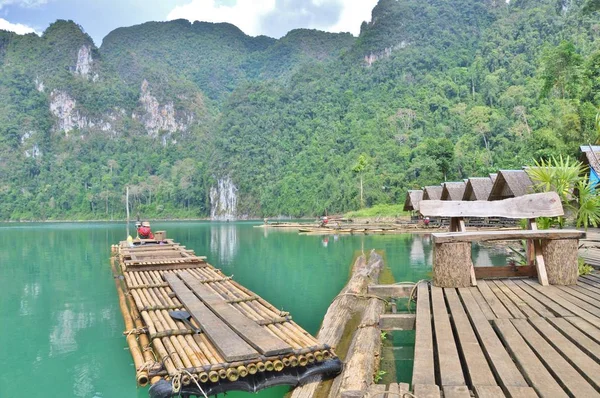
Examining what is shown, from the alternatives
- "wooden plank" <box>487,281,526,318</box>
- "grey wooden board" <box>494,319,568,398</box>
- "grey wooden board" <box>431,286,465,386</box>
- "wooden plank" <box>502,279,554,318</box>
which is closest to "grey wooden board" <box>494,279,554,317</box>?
"wooden plank" <box>502,279,554,318</box>

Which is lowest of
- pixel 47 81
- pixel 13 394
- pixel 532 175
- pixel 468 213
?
pixel 13 394

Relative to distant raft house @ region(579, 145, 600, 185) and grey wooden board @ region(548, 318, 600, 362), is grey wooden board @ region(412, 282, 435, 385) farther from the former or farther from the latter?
distant raft house @ region(579, 145, 600, 185)

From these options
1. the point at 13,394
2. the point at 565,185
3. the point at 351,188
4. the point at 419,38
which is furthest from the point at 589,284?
the point at 419,38

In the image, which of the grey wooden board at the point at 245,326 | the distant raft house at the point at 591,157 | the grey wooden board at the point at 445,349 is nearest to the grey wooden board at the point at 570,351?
the grey wooden board at the point at 445,349

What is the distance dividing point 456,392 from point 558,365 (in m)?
0.84

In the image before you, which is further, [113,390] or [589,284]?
[113,390]

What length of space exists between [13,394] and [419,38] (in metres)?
99.9

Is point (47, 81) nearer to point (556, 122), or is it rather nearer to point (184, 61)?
point (184, 61)

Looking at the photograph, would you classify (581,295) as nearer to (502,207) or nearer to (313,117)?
(502,207)

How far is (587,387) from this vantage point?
261 cm

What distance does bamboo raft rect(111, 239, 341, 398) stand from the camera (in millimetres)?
4078

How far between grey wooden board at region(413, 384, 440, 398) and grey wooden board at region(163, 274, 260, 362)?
6.18 feet

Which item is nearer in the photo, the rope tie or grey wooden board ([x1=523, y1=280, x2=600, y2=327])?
the rope tie

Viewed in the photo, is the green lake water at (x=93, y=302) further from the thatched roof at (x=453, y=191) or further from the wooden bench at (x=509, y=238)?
the thatched roof at (x=453, y=191)
